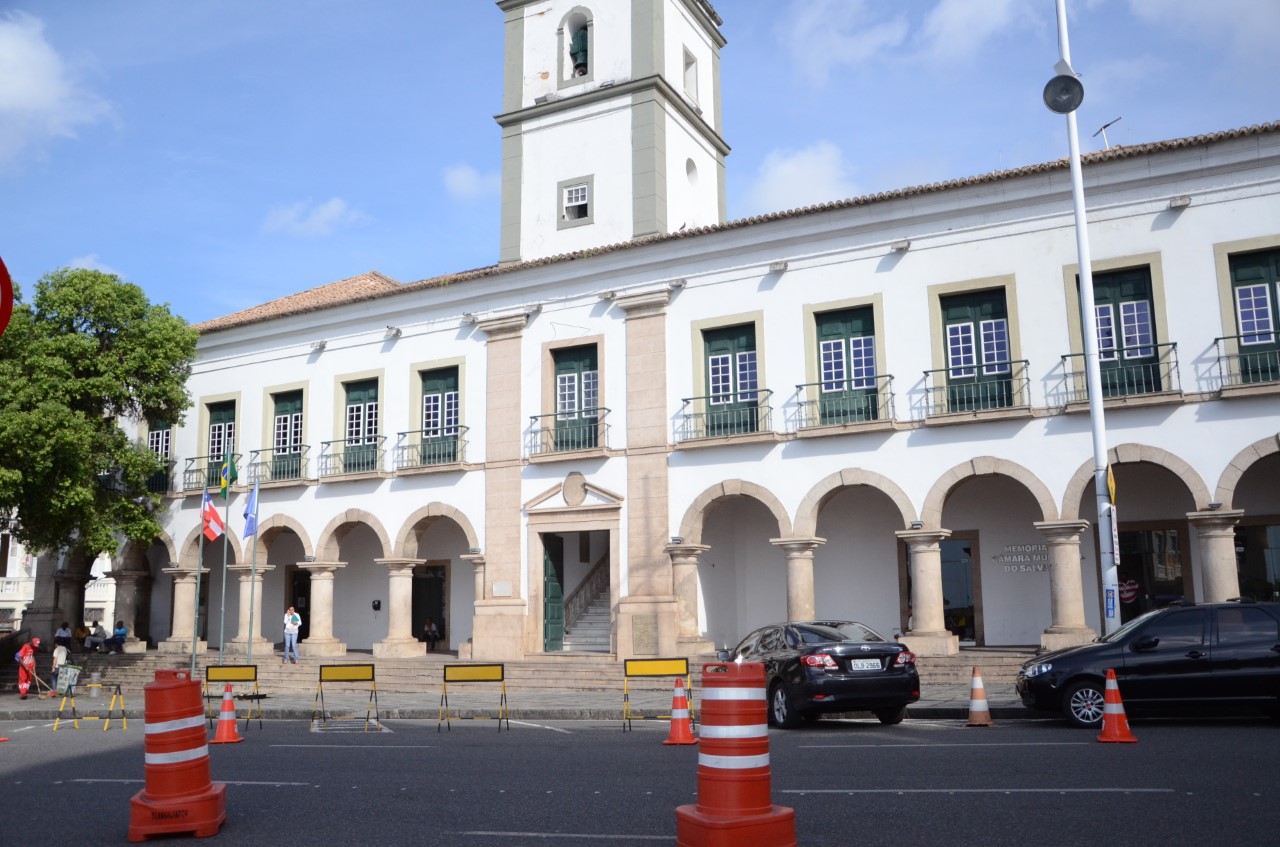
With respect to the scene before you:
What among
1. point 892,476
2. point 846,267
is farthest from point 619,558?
point 846,267

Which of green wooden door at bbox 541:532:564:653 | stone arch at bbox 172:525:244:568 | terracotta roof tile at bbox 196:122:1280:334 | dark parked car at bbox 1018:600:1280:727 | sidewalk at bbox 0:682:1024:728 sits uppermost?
terracotta roof tile at bbox 196:122:1280:334

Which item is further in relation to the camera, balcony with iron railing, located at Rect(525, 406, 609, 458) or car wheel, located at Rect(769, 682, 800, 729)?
balcony with iron railing, located at Rect(525, 406, 609, 458)

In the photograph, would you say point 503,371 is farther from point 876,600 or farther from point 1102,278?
point 1102,278

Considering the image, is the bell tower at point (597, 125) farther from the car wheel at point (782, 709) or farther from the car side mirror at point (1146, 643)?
the car side mirror at point (1146, 643)

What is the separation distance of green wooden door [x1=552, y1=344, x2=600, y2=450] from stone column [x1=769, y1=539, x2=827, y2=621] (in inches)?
195

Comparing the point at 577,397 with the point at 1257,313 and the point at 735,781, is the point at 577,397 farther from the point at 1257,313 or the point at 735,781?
the point at 735,781

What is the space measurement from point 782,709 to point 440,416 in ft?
48.4

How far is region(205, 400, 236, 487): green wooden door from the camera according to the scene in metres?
30.8

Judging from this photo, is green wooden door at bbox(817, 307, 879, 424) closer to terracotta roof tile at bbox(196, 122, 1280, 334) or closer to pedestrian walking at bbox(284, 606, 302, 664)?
terracotta roof tile at bbox(196, 122, 1280, 334)

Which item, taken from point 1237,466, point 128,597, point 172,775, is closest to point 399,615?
point 128,597

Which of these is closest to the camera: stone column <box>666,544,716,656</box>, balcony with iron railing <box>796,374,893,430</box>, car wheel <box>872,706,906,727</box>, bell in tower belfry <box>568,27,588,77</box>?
car wheel <box>872,706,906,727</box>

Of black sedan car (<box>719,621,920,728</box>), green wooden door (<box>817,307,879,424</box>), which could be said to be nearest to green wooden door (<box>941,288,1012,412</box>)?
green wooden door (<box>817,307,879,424</box>)

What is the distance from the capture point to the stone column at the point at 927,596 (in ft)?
68.7

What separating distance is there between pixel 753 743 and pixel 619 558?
59.7ft
